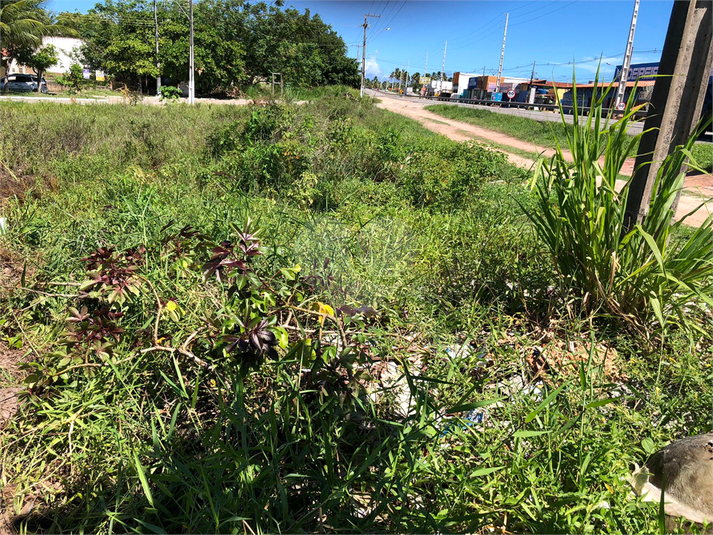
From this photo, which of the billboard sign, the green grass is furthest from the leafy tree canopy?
the billboard sign

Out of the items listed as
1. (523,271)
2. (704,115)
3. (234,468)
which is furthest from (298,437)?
(704,115)

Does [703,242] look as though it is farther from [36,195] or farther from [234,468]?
[36,195]

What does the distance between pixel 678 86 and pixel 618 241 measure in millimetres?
899

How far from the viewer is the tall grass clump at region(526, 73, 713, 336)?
226 centimetres

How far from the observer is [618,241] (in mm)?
2334

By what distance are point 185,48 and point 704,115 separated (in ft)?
125

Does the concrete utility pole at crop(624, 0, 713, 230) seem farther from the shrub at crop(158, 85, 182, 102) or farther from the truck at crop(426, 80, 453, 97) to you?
the truck at crop(426, 80, 453, 97)

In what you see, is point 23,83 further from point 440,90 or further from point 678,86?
point 440,90

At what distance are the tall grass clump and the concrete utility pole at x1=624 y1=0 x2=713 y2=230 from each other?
0.43 feet

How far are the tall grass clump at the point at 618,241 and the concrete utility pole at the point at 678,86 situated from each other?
0.13 metres

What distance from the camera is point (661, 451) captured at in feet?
5.48

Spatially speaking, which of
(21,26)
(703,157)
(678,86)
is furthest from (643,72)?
(21,26)

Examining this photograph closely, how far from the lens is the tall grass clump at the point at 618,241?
Result: 2.26 m

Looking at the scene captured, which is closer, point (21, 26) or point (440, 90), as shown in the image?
point (21, 26)
